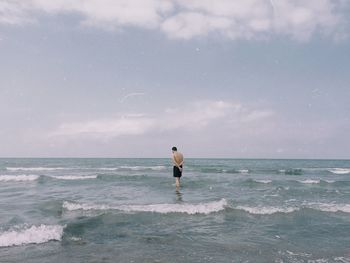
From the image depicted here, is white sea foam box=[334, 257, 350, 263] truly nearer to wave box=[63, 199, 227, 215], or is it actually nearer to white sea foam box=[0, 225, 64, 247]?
wave box=[63, 199, 227, 215]

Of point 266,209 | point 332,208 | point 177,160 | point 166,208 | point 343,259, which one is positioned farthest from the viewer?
point 177,160

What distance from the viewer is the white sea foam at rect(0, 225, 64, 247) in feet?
24.0

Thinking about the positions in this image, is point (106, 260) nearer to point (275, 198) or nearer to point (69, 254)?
point (69, 254)

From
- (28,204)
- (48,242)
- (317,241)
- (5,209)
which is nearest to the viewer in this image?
(48,242)

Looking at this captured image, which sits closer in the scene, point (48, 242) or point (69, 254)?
point (69, 254)

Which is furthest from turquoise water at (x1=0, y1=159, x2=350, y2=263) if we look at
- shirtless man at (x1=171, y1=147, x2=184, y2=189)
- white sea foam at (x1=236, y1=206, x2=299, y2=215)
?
shirtless man at (x1=171, y1=147, x2=184, y2=189)

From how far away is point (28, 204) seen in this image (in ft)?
41.7

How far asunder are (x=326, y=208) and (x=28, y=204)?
1043 centimetres

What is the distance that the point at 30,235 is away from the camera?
7625 millimetres

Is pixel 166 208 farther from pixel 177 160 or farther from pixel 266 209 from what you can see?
pixel 177 160

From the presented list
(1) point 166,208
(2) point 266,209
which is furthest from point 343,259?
(1) point 166,208

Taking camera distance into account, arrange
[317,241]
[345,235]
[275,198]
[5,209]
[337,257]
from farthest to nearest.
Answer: [275,198] < [5,209] < [345,235] < [317,241] < [337,257]

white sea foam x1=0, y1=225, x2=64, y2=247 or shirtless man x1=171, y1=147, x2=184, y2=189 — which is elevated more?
shirtless man x1=171, y1=147, x2=184, y2=189

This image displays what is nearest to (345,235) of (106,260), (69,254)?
(106,260)
